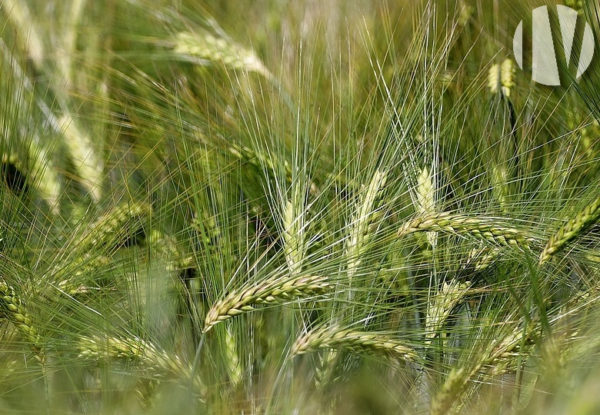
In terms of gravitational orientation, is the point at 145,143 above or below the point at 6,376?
above

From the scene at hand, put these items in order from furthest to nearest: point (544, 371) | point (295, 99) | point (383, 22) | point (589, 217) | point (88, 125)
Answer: point (88, 125) < point (383, 22) < point (295, 99) < point (589, 217) < point (544, 371)

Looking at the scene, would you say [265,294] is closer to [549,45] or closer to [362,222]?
[362,222]

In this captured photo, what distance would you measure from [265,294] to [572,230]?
0.40 m

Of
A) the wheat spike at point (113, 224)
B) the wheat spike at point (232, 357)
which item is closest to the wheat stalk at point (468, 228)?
the wheat spike at point (232, 357)

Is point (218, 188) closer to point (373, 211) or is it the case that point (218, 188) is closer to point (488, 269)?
point (373, 211)

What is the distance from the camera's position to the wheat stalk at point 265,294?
1.00 meters

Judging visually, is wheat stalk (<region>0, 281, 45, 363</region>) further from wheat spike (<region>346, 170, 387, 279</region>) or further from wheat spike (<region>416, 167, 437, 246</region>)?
wheat spike (<region>416, 167, 437, 246</region>)

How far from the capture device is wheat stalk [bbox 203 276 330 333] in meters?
1.00

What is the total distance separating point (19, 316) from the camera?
1.04m

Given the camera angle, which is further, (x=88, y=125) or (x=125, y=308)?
(x=88, y=125)

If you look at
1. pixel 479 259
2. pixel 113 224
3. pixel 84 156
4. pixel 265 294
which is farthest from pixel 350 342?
pixel 84 156

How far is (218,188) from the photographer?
118 centimetres

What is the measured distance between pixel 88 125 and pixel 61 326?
1.65 feet

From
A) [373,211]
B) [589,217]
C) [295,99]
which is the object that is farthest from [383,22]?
[589,217]
